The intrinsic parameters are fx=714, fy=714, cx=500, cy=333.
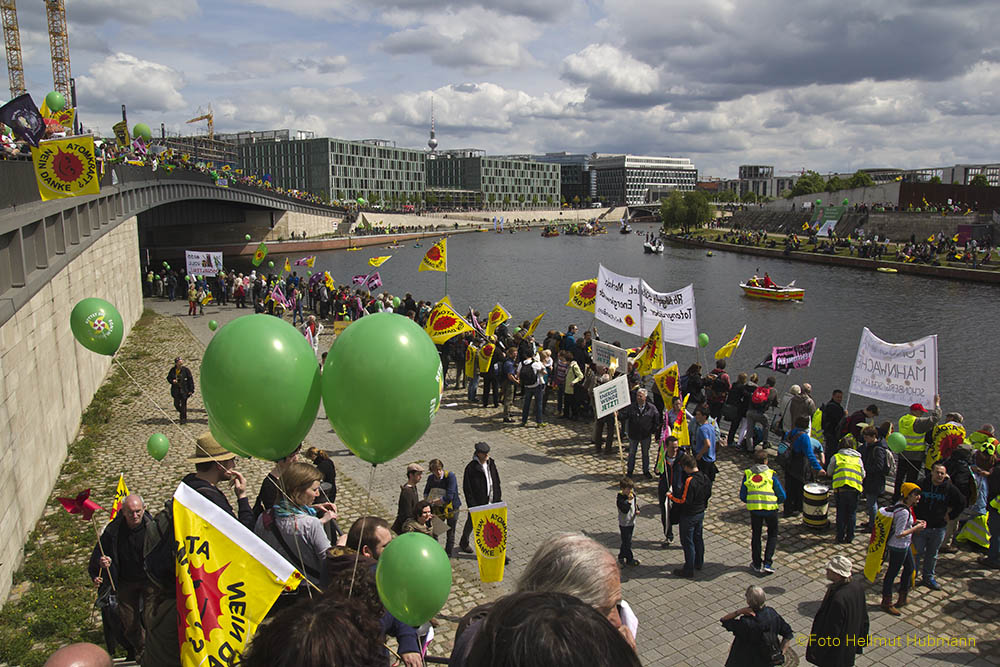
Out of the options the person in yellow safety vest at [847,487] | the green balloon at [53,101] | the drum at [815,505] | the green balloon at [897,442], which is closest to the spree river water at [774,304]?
the green balloon at [897,442]

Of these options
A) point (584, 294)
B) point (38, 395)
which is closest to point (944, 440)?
point (584, 294)

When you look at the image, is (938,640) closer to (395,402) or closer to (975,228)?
(395,402)

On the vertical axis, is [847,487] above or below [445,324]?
below

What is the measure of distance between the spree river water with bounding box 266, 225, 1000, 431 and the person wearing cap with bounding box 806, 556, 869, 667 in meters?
12.6

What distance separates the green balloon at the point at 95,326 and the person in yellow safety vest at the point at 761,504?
7.57 metres

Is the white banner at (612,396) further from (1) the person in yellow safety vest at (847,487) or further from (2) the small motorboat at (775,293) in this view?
(2) the small motorboat at (775,293)

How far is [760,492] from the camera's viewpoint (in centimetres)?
851

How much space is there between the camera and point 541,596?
1811 mm

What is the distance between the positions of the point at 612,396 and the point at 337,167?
15447cm

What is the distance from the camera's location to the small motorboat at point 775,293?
42.5m

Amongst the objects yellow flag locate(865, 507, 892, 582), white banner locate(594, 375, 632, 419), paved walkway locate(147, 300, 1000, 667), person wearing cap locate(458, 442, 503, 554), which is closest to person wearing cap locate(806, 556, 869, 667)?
paved walkway locate(147, 300, 1000, 667)

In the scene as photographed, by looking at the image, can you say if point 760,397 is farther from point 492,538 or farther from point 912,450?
point 492,538

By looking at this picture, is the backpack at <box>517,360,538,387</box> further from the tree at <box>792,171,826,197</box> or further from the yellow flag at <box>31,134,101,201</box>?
the tree at <box>792,171,826,197</box>

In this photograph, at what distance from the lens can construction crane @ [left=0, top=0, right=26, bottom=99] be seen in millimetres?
106188
